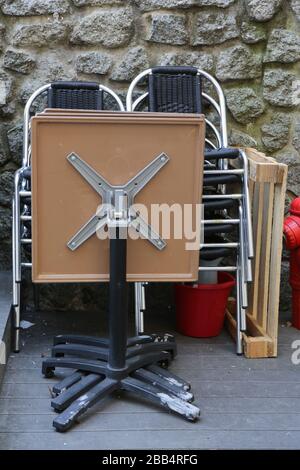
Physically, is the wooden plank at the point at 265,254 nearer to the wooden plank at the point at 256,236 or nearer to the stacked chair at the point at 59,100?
the wooden plank at the point at 256,236

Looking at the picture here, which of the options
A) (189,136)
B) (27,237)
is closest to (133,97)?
(27,237)

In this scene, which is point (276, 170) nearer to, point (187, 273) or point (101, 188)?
point (187, 273)

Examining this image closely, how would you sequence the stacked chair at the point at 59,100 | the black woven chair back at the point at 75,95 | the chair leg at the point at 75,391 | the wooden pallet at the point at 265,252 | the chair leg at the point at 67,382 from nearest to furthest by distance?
the chair leg at the point at 75,391
the chair leg at the point at 67,382
the wooden pallet at the point at 265,252
the stacked chair at the point at 59,100
the black woven chair back at the point at 75,95

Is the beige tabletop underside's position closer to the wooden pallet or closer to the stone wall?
the wooden pallet

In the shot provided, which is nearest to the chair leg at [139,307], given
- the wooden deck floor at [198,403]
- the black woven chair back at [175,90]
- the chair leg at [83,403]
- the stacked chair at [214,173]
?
the stacked chair at [214,173]

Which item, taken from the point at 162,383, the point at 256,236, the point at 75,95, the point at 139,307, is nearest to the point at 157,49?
the point at 75,95

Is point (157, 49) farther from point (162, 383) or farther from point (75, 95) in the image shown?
point (162, 383)

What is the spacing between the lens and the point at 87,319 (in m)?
3.38

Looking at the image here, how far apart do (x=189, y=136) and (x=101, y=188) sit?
348mm

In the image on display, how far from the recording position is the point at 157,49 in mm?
3402

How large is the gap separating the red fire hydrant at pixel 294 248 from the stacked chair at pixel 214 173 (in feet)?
0.79

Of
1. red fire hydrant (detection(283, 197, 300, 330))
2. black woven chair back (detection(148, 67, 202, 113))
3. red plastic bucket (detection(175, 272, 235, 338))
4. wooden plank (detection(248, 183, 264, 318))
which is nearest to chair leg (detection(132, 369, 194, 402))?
red plastic bucket (detection(175, 272, 235, 338))

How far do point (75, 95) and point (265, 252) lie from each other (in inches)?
48.0

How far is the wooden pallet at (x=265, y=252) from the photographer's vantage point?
9.16 ft
